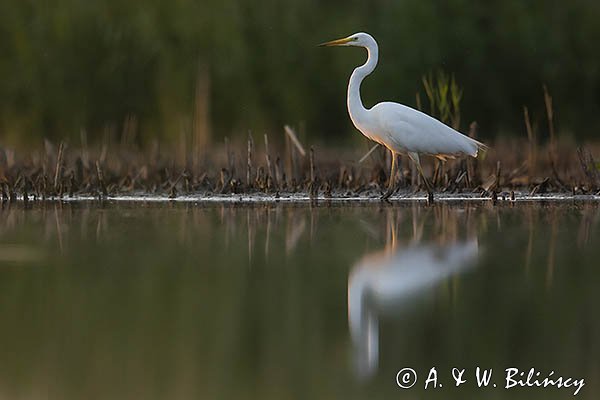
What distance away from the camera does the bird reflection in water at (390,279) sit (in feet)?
10.9

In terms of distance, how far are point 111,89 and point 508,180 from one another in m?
6.47

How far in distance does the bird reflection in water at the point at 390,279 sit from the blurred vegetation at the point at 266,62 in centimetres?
742

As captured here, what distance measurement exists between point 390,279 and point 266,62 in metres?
10.4

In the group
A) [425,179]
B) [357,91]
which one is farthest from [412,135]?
[357,91]

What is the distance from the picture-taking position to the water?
2.92 metres

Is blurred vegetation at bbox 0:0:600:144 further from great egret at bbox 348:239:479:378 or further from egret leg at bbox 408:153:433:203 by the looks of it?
great egret at bbox 348:239:479:378

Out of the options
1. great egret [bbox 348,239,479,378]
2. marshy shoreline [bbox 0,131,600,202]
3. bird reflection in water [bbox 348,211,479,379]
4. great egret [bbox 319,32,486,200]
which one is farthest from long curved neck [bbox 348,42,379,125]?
great egret [bbox 348,239,479,378]

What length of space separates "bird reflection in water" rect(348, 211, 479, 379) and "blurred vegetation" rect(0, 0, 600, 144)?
742 centimetres

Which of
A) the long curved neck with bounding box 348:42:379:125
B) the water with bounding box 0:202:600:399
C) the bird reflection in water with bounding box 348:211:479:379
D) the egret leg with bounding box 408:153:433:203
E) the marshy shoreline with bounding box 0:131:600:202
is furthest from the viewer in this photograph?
the long curved neck with bounding box 348:42:379:125

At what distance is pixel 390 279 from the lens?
4.39 meters

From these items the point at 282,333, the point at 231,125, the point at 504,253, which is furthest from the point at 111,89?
the point at 282,333

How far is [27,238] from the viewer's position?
5.94m

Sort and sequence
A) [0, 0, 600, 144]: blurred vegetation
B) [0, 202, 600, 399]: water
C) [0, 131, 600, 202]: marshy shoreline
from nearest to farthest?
[0, 202, 600, 399]: water → [0, 131, 600, 202]: marshy shoreline → [0, 0, 600, 144]: blurred vegetation

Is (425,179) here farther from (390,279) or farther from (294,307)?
(294,307)
